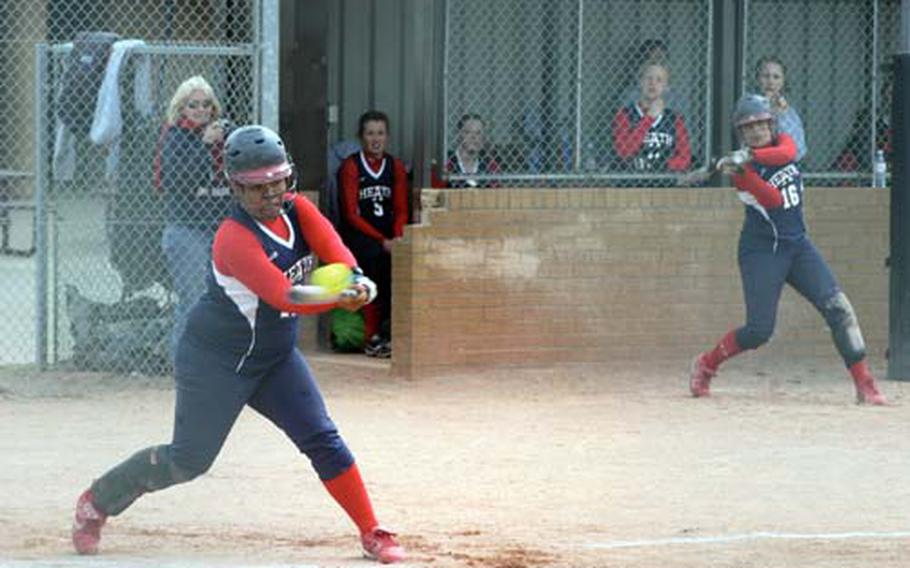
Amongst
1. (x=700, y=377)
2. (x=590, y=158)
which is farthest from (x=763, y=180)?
(x=590, y=158)

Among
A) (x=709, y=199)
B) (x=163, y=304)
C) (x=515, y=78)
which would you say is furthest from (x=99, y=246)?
(x=709, y=199)

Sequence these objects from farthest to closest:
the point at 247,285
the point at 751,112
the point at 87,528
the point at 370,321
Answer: the point at 370,321 < the point at 751,112 < the point at 87,528 < the point at 247,285

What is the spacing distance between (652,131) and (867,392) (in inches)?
106

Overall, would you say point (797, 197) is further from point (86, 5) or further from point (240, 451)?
point (86, 5)

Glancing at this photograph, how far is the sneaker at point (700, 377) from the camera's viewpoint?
12.9m

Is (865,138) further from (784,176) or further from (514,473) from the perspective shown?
(514,473)

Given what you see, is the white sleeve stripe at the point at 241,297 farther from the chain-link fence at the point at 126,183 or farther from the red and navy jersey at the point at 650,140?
the red and navy jersey at the point at 650,140

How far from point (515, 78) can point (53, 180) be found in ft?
10.9

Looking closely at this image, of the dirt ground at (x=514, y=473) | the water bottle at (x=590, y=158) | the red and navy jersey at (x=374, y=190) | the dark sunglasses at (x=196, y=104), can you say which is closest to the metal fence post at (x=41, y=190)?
the dirt ground at (x=514, y=473)

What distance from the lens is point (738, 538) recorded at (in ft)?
27.9

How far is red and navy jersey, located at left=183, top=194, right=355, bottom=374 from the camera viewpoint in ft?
25.3

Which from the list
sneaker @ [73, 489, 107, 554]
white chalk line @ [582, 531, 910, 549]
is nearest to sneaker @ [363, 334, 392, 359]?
white chalk line @ [582, 531, 910, 549]

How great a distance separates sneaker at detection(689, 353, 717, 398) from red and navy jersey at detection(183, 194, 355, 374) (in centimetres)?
540

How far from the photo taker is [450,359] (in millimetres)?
13797
